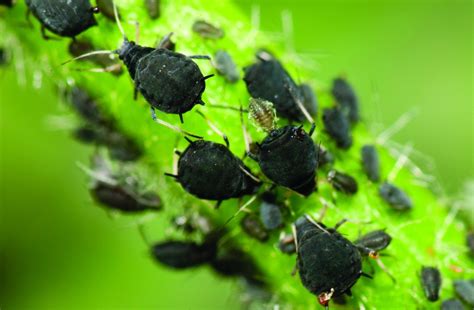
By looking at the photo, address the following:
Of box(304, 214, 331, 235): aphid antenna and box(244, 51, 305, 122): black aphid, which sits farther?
box(244, 51, 305, 122): black aphid

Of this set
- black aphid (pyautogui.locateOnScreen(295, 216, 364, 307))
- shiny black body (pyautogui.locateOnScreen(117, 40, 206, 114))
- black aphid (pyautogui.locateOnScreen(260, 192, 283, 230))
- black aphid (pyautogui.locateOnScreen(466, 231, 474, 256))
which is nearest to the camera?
black aphid (pyautogui.locateOnScreen(295, 216, 364, 307))

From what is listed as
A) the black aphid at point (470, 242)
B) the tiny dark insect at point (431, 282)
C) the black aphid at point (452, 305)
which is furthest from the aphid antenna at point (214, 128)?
the black aphid at point (470, 242)

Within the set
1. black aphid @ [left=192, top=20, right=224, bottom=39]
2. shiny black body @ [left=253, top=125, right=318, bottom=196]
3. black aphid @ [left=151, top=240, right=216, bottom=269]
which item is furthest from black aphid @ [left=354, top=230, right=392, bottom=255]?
black aphid @ [left=192, top=20, right=224, bottom=39]

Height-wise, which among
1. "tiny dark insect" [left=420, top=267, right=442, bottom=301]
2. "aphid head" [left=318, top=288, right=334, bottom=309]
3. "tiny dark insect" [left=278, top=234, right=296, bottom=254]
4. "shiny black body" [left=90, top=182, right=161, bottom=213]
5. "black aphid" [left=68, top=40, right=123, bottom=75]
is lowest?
"shiny black body" [left=90, top=182, right=161, bottom=213]

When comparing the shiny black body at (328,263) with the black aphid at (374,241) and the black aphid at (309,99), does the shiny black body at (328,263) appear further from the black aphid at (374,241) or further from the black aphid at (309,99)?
the black aphid at (309,99)

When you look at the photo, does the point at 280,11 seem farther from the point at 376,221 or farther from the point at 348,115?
the point at 376,221

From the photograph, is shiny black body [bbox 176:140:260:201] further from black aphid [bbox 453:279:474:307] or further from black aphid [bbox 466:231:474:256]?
black aphid [bbox 466:231:474:256]

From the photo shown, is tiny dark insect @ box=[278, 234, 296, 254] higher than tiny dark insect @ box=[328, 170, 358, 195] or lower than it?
lower

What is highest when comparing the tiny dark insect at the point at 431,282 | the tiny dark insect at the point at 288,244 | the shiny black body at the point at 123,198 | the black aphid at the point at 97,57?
the black aphid at the point at 97,57
